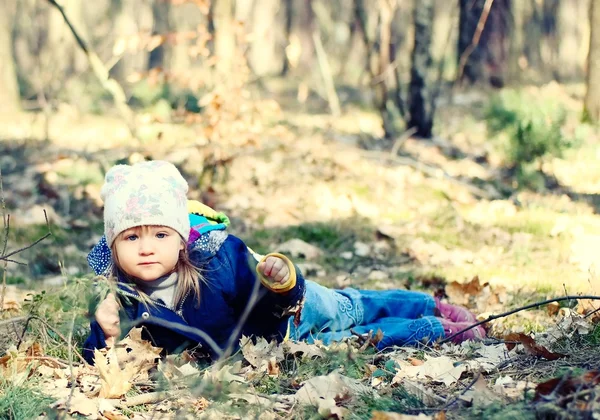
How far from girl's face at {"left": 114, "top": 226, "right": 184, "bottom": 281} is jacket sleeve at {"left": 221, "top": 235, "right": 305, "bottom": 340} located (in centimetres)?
29

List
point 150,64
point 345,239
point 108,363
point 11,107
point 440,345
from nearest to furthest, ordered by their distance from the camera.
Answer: point 108,363 → point 440,345 → point 345,239 → point 11,107 → point 150,64

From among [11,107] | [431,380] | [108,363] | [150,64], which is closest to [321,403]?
[431,380]

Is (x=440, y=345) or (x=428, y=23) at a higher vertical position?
(x=428, y=23)

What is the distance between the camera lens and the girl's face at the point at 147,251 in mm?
3297

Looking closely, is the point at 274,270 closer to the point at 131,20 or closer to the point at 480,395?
the point at 480,395

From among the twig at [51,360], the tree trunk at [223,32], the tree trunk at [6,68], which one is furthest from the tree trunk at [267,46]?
the twig at [51,360]

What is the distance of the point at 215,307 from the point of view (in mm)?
3504

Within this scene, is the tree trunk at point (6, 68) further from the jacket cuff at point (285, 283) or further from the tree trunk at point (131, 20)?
the tree trunk at point (131, 20)

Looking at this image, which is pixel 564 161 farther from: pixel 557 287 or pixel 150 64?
pixel 150 64

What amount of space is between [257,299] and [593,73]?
21.1ft

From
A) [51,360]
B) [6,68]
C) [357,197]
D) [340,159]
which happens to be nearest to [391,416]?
[51,360]

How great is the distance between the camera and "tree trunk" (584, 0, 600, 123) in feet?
27.5

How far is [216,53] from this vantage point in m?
7.44

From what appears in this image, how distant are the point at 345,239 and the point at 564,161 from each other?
2.95 meters
